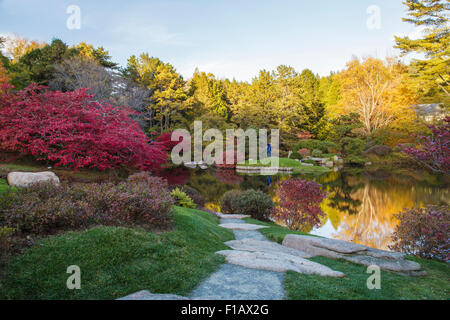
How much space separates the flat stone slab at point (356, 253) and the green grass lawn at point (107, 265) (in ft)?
6.02

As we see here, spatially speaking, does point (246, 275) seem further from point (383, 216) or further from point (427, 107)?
point (427, 107)

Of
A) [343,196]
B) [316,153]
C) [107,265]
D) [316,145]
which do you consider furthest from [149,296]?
[316,145]

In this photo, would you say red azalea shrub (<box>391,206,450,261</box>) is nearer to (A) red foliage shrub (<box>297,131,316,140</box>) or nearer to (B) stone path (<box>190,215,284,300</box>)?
(B) stone path (<box>190,215,284,300</box>)

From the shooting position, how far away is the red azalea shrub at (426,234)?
4492 mm

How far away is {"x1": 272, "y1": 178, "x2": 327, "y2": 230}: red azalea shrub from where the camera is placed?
275 inches

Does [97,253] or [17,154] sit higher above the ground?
[17,154]

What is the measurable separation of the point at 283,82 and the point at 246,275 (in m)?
27.8

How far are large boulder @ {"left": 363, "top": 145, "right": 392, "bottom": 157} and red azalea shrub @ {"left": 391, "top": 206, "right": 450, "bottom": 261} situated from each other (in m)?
21.1

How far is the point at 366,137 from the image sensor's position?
2653 centimetres

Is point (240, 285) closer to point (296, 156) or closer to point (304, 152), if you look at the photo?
point (296, 156)

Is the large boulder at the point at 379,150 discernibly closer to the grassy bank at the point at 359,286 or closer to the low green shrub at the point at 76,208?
the grassy bank at the point at 359,286

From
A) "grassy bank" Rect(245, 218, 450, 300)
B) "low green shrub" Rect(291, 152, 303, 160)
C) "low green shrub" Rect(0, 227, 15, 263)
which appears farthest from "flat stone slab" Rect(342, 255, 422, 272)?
"low green shrub" Rect(291, 152, 303, 160)
